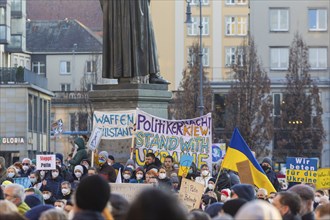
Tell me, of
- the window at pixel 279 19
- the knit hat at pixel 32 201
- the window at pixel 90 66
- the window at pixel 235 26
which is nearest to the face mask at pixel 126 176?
the knit hat at pixel 32 201

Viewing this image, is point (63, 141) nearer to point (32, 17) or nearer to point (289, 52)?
point (32, 17)

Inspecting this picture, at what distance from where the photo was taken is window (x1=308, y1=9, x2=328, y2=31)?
84562mm

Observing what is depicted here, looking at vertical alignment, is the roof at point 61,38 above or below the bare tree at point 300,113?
above

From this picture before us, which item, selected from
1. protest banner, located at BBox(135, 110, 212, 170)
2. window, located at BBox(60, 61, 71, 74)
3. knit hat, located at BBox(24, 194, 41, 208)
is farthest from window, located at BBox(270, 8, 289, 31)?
knit hat, located at BBox(24, 194, 41, 208)

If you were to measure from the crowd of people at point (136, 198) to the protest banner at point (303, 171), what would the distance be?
721mm

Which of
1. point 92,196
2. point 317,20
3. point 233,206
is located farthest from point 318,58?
point 92,196

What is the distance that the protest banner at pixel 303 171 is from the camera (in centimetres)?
2264

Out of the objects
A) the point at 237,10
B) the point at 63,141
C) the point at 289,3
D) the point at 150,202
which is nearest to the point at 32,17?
the point at 63,141

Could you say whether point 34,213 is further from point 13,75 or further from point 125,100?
point 13,75

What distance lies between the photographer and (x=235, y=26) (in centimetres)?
9638

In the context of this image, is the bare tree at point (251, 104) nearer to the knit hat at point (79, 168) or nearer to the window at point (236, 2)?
the window at point (236, 2)

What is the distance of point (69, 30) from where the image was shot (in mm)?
110188

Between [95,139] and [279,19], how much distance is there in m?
62.3

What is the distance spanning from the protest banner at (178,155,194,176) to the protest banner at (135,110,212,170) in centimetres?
45
